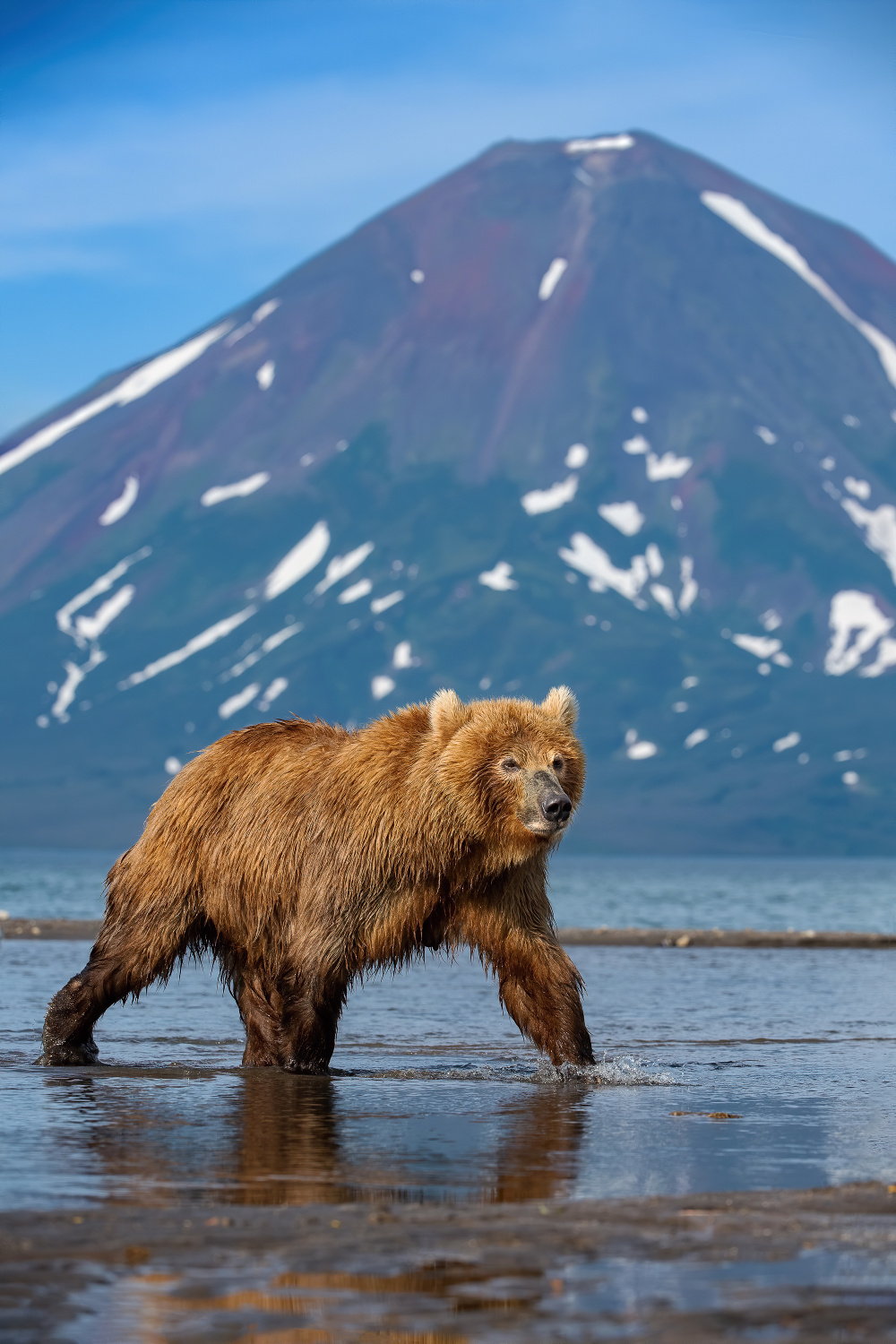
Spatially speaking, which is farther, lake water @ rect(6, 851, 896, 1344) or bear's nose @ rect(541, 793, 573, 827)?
bear's nose @ rect(541, 793, 573, 827)

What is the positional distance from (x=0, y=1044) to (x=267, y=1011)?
2223mm

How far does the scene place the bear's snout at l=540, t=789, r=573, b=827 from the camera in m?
11.1

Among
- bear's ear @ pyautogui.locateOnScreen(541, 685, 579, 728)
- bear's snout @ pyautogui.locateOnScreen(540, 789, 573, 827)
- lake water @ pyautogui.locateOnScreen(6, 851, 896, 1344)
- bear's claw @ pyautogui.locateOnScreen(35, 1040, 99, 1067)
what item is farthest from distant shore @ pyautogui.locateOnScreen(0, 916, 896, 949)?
bear's snout @ pyautogui.locateOnScreen(540, 789, 573, 827)

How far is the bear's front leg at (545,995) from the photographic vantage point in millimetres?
11562

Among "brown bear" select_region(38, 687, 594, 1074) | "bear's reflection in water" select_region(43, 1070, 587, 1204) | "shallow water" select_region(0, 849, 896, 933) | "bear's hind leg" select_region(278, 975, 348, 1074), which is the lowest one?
"bear's reflection in water" select_region(43, 1070, 587, 1204)

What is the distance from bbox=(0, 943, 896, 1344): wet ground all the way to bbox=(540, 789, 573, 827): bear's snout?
1.51 metres

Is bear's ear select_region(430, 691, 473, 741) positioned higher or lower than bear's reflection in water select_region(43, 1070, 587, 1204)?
higher

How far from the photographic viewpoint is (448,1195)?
7.25 metres

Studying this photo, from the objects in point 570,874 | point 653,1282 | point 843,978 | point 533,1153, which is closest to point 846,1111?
point 533,1153

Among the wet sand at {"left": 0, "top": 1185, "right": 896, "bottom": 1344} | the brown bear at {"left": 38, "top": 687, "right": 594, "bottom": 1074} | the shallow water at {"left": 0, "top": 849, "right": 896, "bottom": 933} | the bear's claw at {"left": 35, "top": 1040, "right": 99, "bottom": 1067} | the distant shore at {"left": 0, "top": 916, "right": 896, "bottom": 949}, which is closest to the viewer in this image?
the wet sand at {"left": 0, "top": 1185, "right": 896, "bottom": 1344}

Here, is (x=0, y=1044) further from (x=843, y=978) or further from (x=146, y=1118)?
(x=843, y=978)

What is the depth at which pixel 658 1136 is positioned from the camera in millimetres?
9094

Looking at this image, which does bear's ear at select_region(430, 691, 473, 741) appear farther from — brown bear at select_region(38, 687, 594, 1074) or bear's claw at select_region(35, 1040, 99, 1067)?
bear's claw at select_region(35, 1040, 99, 1067)

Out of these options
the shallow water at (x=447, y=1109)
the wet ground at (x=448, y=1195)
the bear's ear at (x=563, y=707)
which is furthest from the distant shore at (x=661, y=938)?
the bear's ear at (x=563, y=707)
